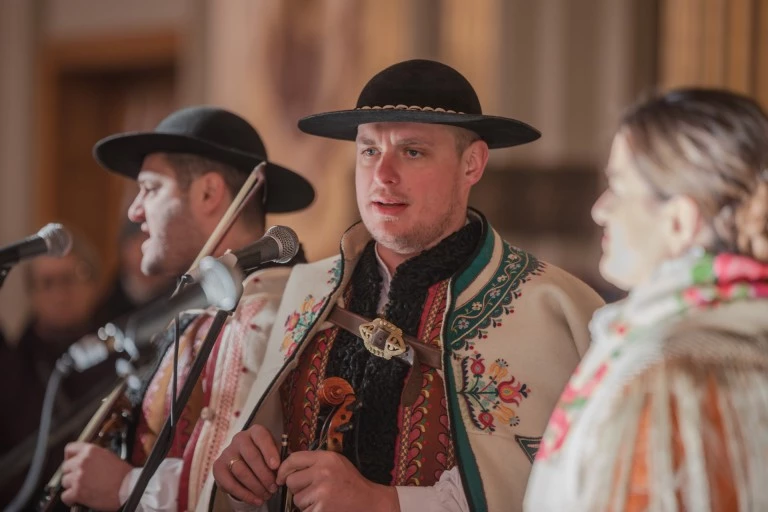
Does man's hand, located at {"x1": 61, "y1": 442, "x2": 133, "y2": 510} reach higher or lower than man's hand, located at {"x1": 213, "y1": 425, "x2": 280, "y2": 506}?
lower

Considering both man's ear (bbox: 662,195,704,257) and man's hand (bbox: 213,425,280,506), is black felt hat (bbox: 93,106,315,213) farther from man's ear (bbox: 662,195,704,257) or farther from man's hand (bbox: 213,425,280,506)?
man's ear (bbox: 662,195,704,257)

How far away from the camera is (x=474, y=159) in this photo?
223 centimetres

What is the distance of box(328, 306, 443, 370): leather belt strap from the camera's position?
2117 mm

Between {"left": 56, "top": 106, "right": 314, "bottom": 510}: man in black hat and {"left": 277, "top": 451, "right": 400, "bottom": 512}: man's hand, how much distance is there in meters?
0.31

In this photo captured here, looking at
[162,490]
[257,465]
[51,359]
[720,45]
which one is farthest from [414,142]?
[720,45]

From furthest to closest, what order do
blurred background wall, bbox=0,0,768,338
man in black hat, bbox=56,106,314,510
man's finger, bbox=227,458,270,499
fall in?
1. blurred background wall, bbox=0,0,768,338
2. man in black hat, bbox=56,106,314,510
3. man's finger, bbox=227,458,270,499

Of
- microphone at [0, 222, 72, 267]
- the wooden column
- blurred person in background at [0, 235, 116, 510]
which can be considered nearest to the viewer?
microphone at [0, 222, 72, 267]

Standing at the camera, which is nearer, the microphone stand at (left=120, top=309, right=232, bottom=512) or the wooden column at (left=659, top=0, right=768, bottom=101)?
the microphone stand at (left=120, top=309, right=232, bottom=512)

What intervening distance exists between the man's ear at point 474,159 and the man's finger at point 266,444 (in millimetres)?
614

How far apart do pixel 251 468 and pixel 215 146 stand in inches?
29.6

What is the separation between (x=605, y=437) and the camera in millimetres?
1445

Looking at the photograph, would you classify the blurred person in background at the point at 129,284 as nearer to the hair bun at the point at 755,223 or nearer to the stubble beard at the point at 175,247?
the stubble beard at the point at 175,247

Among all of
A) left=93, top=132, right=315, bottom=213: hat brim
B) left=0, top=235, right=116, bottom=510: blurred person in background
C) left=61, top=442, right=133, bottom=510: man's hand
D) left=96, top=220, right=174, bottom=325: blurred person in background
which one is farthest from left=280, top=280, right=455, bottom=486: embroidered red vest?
left=96, top=220, right=174, bottom=325: blurred person in background

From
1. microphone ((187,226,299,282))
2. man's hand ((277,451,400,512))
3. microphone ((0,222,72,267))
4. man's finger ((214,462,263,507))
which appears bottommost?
man's finger ((214,462,263,507))
